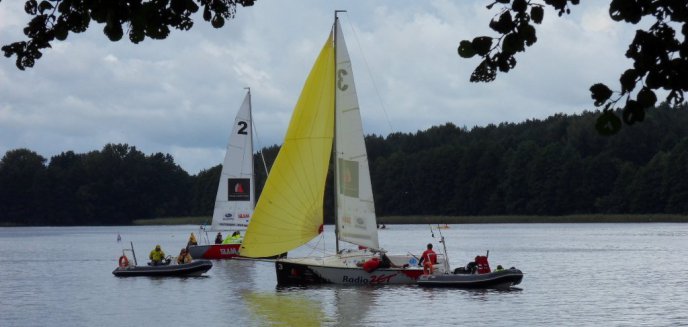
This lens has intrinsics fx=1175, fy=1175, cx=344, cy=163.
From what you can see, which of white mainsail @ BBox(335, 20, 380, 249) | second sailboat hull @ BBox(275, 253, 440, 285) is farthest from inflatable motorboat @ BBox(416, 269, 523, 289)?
white mainsail @ BBox(335, 20, 380, 249)

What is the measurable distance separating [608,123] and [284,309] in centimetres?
3158

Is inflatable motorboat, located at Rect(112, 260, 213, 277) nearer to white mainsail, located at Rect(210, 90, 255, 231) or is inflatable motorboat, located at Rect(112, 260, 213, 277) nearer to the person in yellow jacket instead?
the person in yellow jacket

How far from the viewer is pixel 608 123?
721 centimetres

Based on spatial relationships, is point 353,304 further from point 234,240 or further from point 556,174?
point 556,174

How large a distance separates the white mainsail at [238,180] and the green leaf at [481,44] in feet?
182

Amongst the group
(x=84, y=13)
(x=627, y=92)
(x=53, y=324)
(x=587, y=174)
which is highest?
(x=587, y=174)

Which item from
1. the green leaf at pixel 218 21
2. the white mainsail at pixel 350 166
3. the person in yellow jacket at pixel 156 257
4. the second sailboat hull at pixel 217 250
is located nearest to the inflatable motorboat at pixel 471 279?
the white mainsail at pixel 350 166

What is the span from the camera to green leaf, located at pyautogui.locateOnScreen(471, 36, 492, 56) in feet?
24.6

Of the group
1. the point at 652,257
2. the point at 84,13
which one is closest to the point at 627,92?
the point at 84,13

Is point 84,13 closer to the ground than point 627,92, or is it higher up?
higher up

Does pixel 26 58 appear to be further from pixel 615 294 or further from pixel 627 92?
pixel 615 294

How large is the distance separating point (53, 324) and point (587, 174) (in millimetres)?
138923

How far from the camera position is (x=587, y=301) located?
41875mm

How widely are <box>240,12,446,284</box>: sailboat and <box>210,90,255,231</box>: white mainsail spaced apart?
20.8 metres
